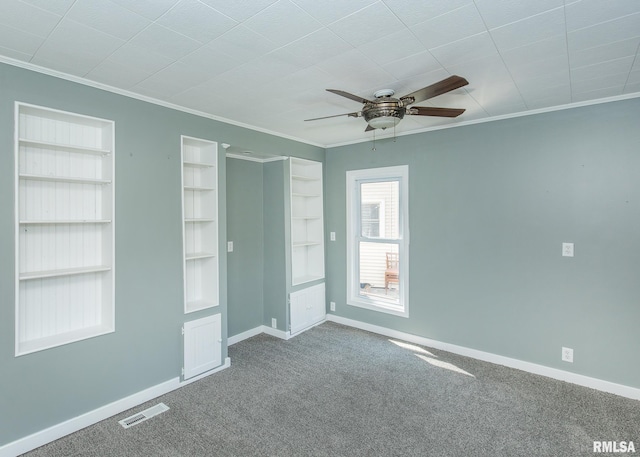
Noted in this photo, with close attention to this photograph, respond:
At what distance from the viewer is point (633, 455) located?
213cm

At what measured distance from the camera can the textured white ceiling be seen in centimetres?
159

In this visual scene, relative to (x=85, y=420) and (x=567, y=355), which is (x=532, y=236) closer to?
(x=567, y=355)

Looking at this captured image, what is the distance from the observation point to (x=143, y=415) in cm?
257

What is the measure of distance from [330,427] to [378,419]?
1.25 ft

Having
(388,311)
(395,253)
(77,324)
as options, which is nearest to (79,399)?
(77,324)

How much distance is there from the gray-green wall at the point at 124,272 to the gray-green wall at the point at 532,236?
93.3 inches

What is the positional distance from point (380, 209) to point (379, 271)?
85cm

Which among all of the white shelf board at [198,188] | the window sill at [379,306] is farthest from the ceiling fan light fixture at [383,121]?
the window sill at [379,306]

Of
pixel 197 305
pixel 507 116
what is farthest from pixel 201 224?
pixel 507 116

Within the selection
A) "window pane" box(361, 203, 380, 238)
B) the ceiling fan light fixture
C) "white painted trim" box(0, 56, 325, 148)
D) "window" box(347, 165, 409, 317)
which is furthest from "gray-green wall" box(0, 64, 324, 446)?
"window pane" box(361, 203, 380, 238)

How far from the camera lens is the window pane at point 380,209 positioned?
13.9 feet

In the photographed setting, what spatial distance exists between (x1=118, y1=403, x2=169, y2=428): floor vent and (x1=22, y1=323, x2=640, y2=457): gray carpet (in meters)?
0.06

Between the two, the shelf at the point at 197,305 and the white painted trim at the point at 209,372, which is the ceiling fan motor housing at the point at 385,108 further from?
the white painted trim at the point at 209,372

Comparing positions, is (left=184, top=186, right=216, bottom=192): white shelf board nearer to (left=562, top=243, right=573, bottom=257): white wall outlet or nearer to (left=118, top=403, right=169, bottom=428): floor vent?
(left=118, top=403, right=169, bottom=428): floor vent
